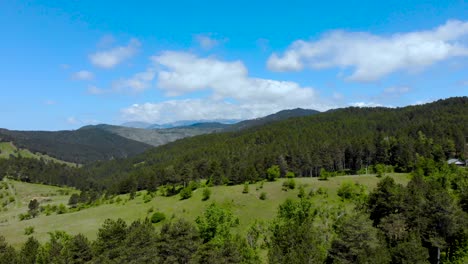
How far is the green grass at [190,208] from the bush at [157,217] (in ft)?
5.93

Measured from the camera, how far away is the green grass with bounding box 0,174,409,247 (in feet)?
242

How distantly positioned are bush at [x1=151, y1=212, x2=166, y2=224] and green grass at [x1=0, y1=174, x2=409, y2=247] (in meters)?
1.81

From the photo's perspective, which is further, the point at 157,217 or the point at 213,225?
the point at 157,217

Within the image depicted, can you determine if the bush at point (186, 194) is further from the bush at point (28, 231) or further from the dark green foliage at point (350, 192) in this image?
the dark green foliage at point (350, 192)

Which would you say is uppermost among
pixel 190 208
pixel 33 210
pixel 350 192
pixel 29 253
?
pixel 350 192

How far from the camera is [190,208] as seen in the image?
81.4 metres

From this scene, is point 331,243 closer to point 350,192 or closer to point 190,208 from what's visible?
point 350,192

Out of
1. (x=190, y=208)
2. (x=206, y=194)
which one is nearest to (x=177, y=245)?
(x=190, y=208)

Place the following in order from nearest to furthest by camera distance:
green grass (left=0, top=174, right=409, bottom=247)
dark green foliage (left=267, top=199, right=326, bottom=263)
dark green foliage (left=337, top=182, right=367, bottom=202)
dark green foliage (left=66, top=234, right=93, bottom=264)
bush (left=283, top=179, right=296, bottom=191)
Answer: dark green foliage (left=267, top=199, right=326, bottom=263) → dark green foliage (left=66, top=234, right=93, bottom=264) → green grass (left=0, top=174, right=409, bottom=247) → dark green foliage (left=337, top=182, right=367, bottom=202) → bush (left=283, top=179, right=296, bottom=191)

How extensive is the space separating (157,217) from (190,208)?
371 inches

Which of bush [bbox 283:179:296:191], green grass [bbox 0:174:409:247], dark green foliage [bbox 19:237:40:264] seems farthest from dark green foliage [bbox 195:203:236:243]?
bush [bbox 283:179:296:191]

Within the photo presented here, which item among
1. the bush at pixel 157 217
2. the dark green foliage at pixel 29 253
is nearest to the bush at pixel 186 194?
the bush at pixel 157 217

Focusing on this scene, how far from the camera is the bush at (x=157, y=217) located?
75219mm

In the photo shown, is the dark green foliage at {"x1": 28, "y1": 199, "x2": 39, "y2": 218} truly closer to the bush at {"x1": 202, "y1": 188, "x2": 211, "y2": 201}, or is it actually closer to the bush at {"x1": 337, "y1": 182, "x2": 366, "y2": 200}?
the bush at {"x1": 202, "y1": 188, "x2": 211, "y2": 201}
